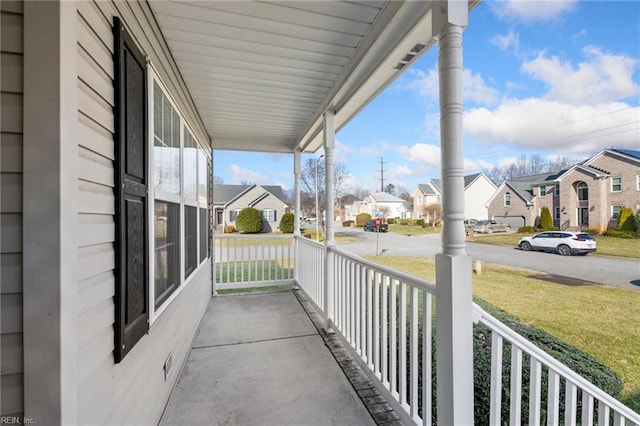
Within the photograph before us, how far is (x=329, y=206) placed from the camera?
11.3ft

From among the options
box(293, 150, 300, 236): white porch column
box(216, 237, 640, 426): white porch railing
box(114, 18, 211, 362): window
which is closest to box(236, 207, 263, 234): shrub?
box(293, 150, 300, 236): white porch column

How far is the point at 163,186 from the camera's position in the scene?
7.20 feet

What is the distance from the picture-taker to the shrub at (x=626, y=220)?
152 cm

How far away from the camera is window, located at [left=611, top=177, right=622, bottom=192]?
62.2 inches

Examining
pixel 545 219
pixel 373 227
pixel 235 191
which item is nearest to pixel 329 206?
pixel 373 227

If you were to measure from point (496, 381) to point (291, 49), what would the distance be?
252 centimetres

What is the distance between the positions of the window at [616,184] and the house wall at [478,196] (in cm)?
58

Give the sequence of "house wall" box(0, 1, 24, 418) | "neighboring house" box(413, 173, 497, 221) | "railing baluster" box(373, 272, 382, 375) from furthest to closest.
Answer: "railing baluster" box(373, 272, 382, 375) < "neighboring house" box(413, 173, 497, 221) < "house wall" box(0, 1, 24, 418)

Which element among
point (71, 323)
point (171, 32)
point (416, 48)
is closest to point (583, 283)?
point (416, 48)

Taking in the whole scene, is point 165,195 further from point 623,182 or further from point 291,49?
point 623,182

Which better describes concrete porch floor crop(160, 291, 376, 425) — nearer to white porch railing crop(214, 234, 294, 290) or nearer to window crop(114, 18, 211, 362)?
window crop(114, 18, 211, 362)

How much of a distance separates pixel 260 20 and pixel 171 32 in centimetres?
69

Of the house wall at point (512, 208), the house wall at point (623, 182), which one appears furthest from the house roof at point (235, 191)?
the house wall at point (623, 182)

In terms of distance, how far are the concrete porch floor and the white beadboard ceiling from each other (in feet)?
8.50
